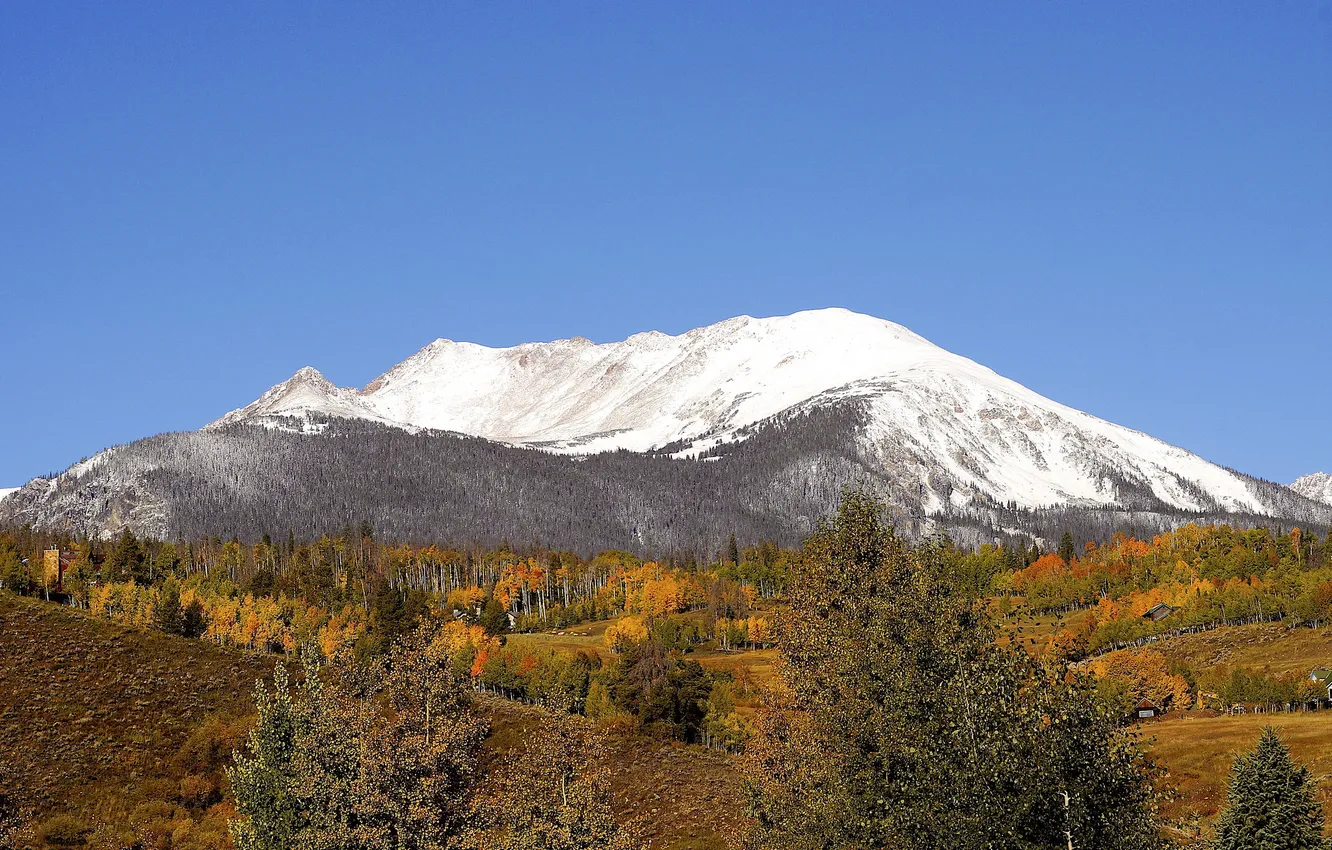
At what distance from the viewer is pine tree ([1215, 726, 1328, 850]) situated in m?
57.6

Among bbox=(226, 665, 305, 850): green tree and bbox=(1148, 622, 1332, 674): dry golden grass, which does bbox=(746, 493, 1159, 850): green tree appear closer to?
bbox=(226, 665, 305, 850): green tree

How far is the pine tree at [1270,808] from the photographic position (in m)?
57.6

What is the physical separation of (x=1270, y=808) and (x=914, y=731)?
28.4m

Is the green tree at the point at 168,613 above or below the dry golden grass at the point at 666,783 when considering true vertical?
above

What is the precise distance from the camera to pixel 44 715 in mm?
102875

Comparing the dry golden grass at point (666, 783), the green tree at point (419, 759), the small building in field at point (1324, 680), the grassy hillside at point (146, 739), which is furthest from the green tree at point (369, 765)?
the small building in field at point (1324, 680)

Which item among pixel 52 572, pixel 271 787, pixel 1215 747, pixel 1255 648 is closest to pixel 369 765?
pixel 271 787

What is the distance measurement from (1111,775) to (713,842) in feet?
183

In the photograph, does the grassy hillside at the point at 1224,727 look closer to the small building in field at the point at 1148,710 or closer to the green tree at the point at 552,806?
the small building in field at the point at 1148,710

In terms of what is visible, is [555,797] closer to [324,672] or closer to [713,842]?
[713,842]

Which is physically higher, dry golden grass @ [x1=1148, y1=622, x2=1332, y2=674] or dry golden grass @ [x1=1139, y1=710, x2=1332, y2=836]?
dry golden grass @ [x1=1148, y1=622, x2=1332, y2=674]

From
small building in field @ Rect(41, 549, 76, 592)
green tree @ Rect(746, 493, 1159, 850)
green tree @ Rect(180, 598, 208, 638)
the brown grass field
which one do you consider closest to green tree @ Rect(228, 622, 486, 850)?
green tree @ Rect(746, 493, 1159, 850)

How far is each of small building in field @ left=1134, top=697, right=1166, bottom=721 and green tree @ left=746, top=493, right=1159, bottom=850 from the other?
9904 centimetres

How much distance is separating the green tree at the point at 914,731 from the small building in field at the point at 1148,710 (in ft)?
325
